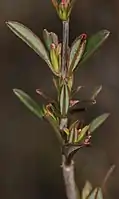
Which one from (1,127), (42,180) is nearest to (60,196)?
(42,180)

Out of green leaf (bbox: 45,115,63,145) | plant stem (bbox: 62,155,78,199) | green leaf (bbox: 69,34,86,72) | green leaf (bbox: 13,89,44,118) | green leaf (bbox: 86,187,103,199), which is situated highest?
green leaf (bbox: 69,34,86,72)

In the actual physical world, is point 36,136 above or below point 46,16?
below

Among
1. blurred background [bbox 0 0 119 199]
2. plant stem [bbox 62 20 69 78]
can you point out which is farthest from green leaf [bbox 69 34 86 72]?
blurred background [bbox 0 0 119 199]

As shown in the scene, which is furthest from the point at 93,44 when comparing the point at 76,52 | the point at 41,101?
the point at 41,101

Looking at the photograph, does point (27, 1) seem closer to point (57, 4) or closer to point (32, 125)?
point (32, 125)

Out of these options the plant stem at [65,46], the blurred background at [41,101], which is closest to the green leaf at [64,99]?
the plant stem at [65,46]

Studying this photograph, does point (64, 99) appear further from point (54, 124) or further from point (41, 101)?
point (41, 101)

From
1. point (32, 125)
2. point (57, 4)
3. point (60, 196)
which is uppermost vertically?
point (57, 4)

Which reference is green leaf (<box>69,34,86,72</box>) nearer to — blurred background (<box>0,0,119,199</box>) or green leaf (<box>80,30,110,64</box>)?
green leaf (<box>80,30,110,64</box>)
